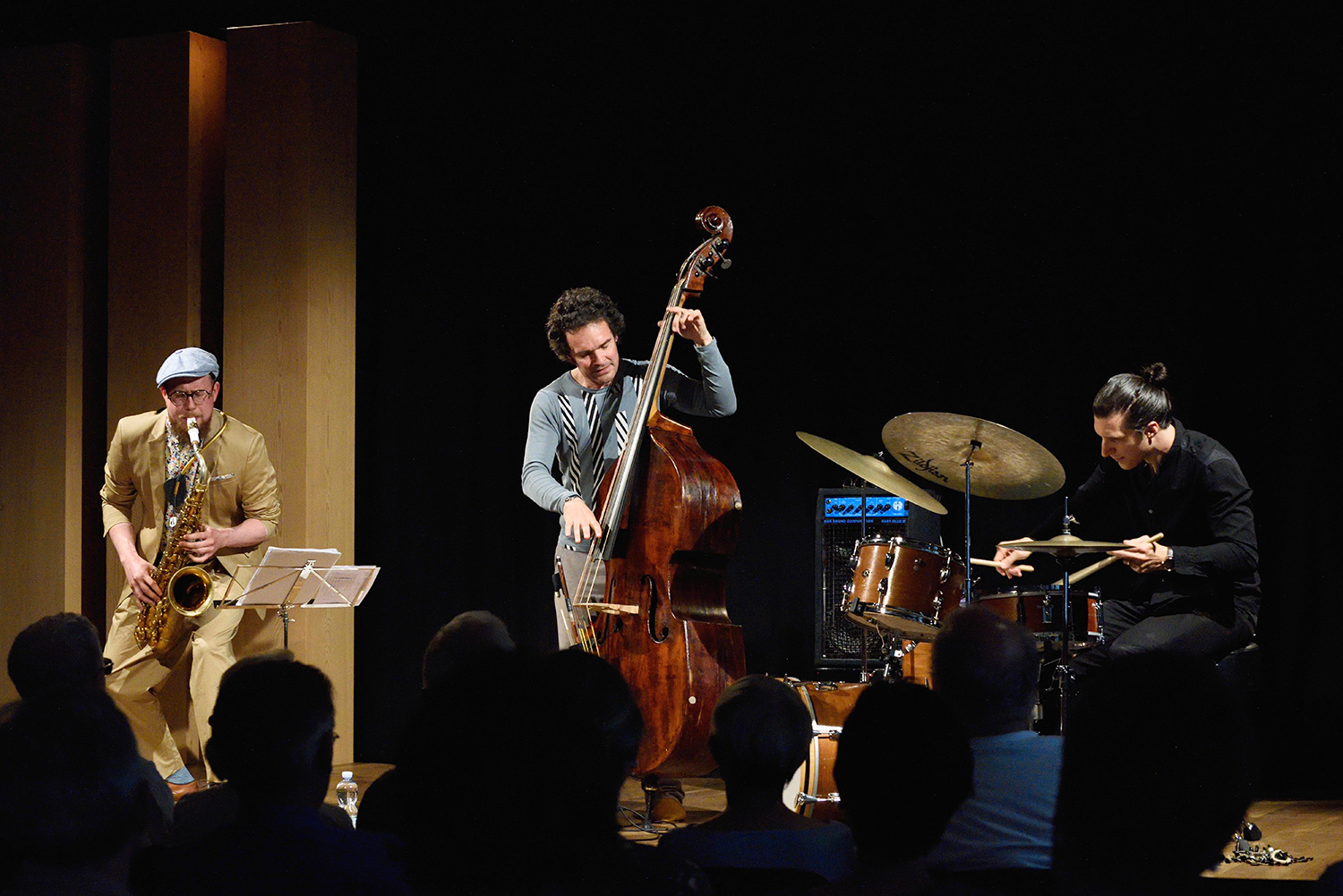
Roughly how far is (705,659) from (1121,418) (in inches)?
64.0

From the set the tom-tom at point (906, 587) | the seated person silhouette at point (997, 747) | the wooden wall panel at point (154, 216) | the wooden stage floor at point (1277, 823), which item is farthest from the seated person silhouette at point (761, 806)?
the wooden wall panel at point (154, 216)

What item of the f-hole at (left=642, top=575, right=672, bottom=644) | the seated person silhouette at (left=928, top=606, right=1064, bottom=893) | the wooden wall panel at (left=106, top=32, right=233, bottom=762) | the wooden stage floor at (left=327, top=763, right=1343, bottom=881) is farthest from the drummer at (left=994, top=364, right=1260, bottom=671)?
the wooden wall panel at (left=106, top=32, right=233, bottom=762)

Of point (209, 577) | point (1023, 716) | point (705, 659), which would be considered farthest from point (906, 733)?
point (209, 577)

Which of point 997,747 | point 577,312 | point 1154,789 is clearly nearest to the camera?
point 1154,789

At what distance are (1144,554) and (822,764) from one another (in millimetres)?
1224

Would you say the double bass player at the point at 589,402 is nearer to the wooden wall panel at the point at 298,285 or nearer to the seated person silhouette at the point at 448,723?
the wooden wall panel at the point at 298,285

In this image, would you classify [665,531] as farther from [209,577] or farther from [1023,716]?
[209,577]

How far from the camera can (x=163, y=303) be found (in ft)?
19.3

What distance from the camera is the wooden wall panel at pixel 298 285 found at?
573 centimetres

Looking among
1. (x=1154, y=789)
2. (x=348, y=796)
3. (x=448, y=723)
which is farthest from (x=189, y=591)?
(x=1154, y=789)

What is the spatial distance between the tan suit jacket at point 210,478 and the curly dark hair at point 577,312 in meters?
1.54

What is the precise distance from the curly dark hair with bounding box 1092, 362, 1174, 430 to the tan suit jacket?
10.4ft

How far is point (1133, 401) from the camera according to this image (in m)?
4.34

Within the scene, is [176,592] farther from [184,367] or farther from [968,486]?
[968,486]
